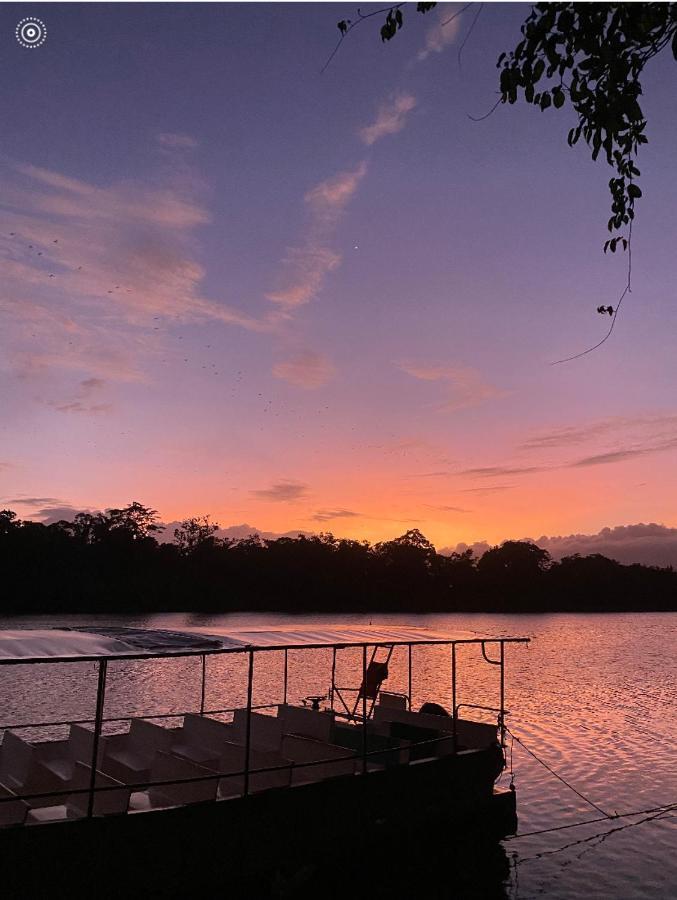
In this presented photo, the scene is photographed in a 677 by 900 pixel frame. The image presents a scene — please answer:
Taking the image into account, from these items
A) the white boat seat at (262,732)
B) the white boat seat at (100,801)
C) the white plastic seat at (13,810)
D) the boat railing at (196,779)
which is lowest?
the white plastic seat at (13,810)

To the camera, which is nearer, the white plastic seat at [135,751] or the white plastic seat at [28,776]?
the white plastic seat at [28,776]

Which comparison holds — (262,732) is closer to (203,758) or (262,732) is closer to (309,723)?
(309,723)

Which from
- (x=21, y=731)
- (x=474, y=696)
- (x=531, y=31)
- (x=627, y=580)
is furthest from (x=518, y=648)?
(x=627, y=580)

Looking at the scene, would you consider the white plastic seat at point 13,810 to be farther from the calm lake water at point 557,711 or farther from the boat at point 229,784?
the calm lake water at point 557,711

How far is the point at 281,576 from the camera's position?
127 meters

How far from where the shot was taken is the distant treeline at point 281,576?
96.7 m

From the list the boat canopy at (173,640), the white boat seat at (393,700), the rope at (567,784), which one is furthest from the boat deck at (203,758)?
the rope at (567,784)

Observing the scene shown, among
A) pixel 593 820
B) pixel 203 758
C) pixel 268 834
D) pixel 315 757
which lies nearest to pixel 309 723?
pixel 315 757

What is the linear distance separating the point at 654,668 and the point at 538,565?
9541 cm

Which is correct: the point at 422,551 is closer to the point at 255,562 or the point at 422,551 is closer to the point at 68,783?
the point at 255,562

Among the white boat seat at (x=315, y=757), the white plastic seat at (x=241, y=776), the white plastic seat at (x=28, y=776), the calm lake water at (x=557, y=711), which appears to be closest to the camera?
the white plastic seat at (x=28, y=776)

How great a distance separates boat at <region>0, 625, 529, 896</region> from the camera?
992 centimetres

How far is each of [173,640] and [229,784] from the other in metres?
2.44

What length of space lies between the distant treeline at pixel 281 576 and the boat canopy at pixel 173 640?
89524 millimetres
